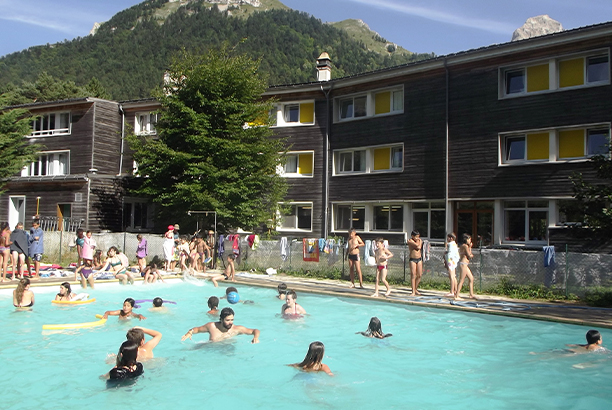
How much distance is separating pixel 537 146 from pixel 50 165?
3151 cm

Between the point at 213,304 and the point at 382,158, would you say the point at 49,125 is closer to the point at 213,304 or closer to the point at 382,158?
the point at 382,158

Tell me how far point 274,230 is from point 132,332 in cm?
2135

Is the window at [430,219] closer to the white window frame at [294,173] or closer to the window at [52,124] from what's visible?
the white window frame at [294,173]

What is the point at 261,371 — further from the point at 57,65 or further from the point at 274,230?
the point at 57,65

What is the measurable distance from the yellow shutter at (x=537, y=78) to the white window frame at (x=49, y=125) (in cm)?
2924

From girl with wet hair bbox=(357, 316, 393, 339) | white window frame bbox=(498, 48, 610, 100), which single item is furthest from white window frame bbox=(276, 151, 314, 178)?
girl with wet hair bbox=(357, 316, 393, 339)

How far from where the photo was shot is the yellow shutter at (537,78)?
23484 millimetres

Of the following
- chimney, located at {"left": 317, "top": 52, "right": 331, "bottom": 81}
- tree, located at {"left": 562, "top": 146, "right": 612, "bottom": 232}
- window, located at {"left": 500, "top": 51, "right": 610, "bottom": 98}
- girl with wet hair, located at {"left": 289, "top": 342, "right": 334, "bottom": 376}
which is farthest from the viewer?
chimney, located at {"left": 317, "top": 52, "right": 331, "bottom": 81}

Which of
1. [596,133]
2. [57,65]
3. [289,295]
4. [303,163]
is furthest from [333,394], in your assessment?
[57,65]

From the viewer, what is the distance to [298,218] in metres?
31.9

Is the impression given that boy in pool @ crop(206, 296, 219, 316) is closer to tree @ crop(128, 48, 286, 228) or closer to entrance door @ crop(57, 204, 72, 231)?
tree @ crop(128, 48, 286, 228)

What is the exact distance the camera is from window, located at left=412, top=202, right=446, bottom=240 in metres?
26.7

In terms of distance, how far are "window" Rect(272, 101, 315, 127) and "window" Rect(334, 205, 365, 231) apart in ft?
17.9

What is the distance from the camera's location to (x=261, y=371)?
10664mm
